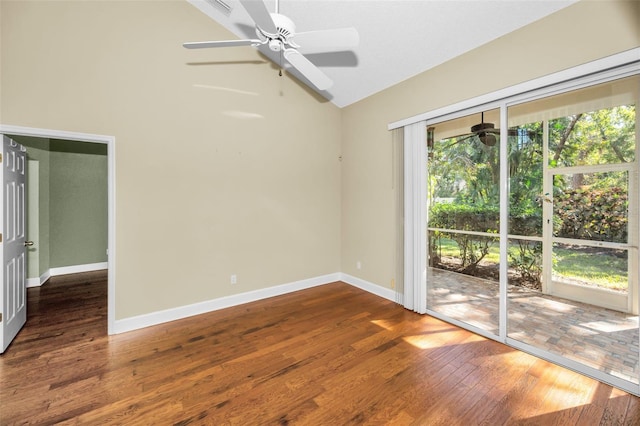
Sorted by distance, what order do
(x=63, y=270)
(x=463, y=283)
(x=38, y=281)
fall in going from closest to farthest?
(x=463, y=283), (x=38, y=281), (x=63, y=270)

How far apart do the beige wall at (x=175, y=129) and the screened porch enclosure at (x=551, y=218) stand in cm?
223

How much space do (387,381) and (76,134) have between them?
387cm

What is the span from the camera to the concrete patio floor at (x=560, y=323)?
2.29m

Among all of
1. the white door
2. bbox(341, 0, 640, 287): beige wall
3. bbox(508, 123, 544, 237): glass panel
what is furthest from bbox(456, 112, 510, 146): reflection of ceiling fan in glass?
the white door

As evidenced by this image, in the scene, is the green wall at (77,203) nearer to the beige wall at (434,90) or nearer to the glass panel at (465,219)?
the beige wall at (434,90)

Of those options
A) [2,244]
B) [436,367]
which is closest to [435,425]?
[436,367]

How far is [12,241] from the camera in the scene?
278 cm

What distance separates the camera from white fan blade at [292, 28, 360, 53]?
6.15 feet

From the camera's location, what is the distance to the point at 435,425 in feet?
5.66

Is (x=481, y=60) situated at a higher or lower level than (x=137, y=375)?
higher

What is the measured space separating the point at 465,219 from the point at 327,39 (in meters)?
2.67

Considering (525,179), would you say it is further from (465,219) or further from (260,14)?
(260,14)

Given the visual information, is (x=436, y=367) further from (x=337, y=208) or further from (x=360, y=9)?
(x=360, y=9)

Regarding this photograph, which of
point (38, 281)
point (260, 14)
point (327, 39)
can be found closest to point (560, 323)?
point (327, 39)
